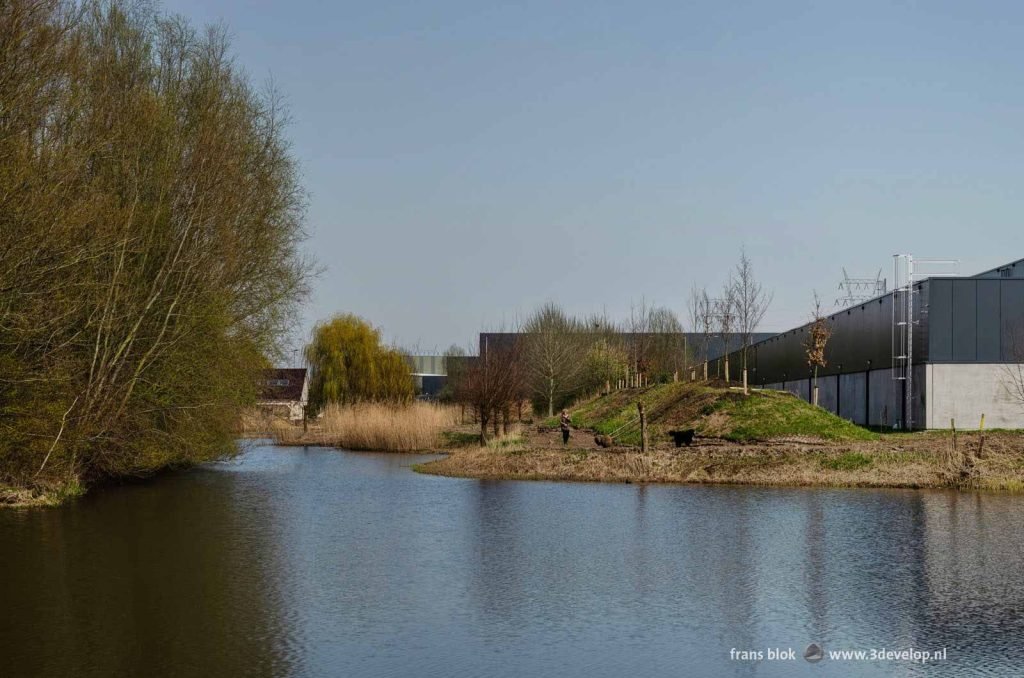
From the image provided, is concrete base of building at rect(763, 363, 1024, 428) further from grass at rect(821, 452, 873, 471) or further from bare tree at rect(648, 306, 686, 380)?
bare tree at rect(648, 306, 686, 380)

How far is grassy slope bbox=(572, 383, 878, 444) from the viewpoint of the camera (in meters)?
34.4

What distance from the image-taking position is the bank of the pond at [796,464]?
2642cm

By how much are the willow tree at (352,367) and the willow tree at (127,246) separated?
23.9 meters

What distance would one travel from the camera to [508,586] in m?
13.2

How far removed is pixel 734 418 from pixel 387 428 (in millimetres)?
14893

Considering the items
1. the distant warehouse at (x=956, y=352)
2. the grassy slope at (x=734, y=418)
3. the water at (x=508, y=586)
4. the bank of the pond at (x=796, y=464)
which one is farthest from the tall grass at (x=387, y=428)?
the water at (x=508, y=586)

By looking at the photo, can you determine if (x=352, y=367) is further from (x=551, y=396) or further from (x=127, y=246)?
(x=127, y=246)

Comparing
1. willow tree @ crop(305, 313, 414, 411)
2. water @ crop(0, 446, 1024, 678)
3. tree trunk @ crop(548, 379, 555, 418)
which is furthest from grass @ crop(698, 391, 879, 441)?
tree trunk @ crop(548, 379, 555, 418)

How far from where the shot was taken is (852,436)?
3356cm

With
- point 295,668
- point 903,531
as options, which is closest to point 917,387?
point 903,531

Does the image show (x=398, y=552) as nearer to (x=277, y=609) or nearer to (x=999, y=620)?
(x=277, y=609)

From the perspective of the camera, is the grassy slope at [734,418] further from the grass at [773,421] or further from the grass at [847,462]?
the grass at [847,462]

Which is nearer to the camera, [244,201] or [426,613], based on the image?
[426,613]

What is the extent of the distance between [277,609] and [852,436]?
2530cm
